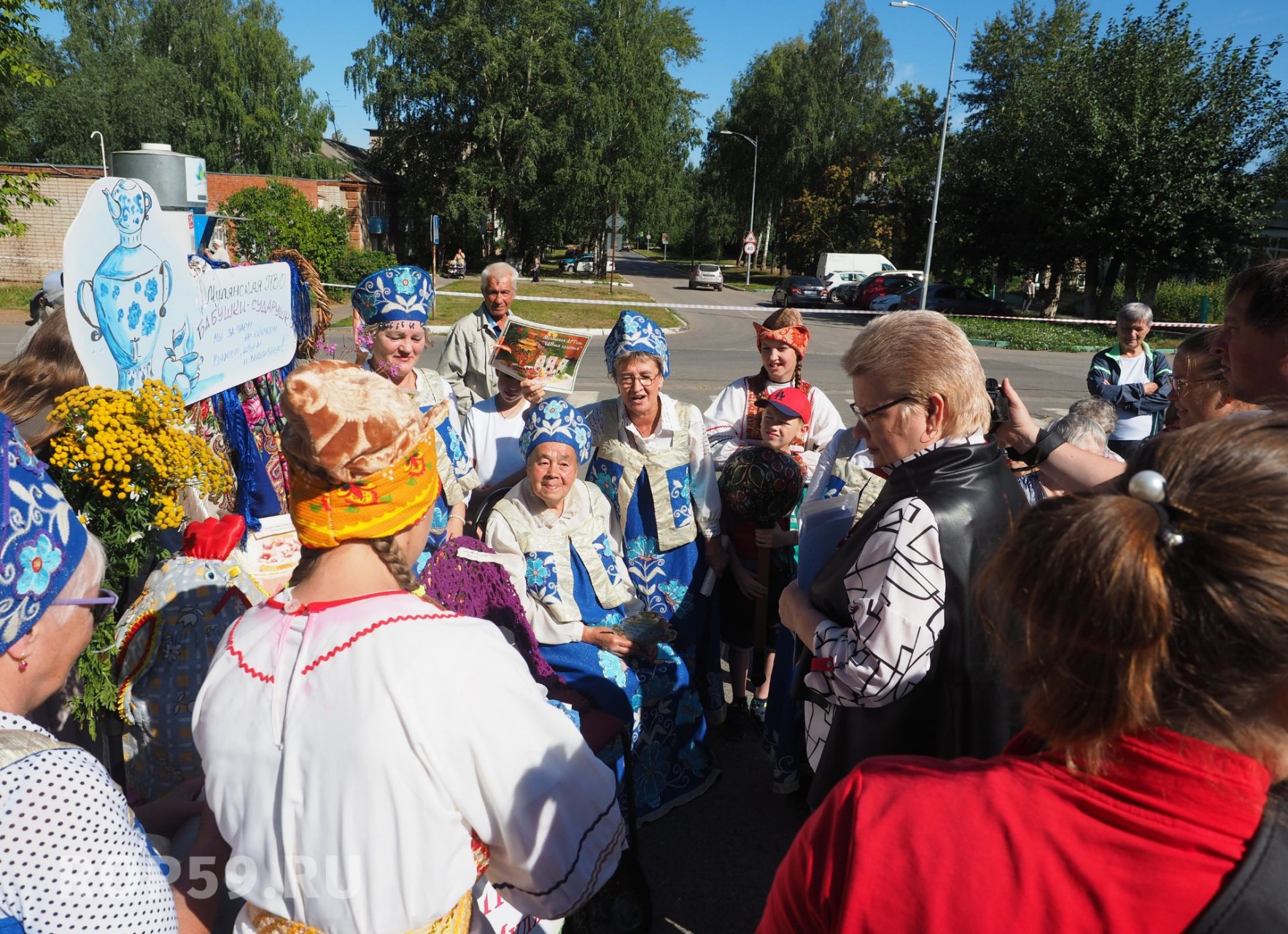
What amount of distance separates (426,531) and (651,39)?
126ft

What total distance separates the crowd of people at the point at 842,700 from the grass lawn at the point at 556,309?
1395 cm

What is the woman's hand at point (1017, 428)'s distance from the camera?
2.50 m

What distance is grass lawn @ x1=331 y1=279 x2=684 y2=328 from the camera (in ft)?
63.4

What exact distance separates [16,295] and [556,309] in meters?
13.7

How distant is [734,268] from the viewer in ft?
178

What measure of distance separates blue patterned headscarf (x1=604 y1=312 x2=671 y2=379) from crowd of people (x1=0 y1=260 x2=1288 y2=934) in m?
1.28

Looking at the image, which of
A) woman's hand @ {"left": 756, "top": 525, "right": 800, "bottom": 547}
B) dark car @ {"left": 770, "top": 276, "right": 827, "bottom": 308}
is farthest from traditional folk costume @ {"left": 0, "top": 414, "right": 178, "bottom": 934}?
dark car @ {"left": 770, "top": 276, "right": 827, "bottom": 308}

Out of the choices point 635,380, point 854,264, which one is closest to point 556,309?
point 854,264

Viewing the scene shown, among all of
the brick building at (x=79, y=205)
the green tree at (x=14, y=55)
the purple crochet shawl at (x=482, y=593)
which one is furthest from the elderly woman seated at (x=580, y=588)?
the brick building at (x=79, y=205)

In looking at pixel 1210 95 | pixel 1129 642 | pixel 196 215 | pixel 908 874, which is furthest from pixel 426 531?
pixel 1210 95

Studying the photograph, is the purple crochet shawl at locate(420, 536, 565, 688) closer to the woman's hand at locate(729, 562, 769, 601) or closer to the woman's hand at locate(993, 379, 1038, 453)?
the woman's hand at locate(729, 562, 769, 601)

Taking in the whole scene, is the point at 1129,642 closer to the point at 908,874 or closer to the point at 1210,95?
the point at 908,874

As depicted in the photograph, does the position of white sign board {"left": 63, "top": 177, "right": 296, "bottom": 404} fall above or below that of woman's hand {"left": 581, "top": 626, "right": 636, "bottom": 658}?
above

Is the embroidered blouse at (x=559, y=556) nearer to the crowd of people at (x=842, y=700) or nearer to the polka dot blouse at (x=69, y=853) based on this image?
the crowd of people at (x=842, y=700)
